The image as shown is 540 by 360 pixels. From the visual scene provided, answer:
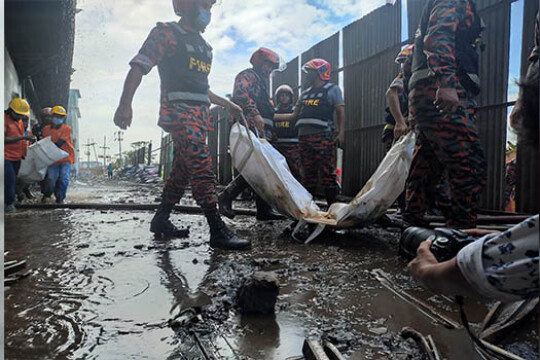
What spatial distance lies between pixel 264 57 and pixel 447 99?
2.51 meters

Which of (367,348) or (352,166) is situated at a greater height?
(352,166)

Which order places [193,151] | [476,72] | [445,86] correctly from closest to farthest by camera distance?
[445,86] → [476,72] → [193,151]

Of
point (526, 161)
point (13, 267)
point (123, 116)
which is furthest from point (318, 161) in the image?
point (13, 267)

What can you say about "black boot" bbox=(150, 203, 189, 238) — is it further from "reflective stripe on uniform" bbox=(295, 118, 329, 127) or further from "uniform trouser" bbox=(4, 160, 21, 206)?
"uniform trouser" bbox=(4, 160, 21, 206)

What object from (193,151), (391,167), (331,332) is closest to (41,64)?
(193,151)

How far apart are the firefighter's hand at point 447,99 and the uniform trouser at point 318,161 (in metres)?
2.10

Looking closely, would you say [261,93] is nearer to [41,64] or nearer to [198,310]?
[198,310]

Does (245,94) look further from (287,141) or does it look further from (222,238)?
(222,238)

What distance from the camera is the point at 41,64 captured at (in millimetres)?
11281

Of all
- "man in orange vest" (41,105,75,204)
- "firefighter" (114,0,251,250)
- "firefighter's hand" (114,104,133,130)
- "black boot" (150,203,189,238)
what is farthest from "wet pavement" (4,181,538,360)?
"man in orange vest" (41,105,75,204)

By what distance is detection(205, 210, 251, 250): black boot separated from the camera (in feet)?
9.15

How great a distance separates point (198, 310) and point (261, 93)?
3249 mm

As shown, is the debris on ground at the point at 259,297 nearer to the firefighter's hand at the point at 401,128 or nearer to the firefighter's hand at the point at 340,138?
the firefighter's hand at the point at 401,128

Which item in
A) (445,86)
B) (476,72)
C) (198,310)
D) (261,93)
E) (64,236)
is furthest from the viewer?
(261,93)
